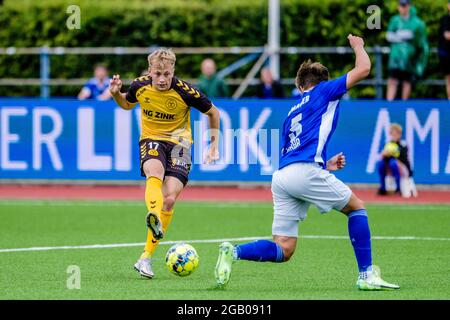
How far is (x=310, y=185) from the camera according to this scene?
948 cm

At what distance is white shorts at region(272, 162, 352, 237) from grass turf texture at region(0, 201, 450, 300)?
0.68m

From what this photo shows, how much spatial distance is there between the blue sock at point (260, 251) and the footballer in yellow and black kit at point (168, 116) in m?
1.68

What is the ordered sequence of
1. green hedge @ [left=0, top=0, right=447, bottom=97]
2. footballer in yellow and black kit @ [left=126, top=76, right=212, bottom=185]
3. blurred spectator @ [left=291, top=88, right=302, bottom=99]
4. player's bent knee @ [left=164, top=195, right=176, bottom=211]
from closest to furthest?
player's bent knee @ [left=164, top=195, right=176, bottom=211], footballer in yellow and black kit @ [left=126, top=76, right=212, bottom=185], blurred spectator @ [left=291, top=88, right=302, bottom=99], green hedge @ [left=0, top=0, right=447, bottom=97]

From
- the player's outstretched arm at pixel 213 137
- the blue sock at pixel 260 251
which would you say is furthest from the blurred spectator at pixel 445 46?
the blue sock at pixel 260 251

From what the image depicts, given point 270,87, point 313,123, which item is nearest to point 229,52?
point 270,87

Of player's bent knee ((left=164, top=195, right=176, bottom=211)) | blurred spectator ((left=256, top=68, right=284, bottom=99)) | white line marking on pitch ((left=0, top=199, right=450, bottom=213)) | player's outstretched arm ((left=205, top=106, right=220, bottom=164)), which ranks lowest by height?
white line marking on pitch ((left=0, top=199, right=450, bottom=213))

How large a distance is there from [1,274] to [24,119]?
9.79 m

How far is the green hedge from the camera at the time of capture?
2298 centimetres

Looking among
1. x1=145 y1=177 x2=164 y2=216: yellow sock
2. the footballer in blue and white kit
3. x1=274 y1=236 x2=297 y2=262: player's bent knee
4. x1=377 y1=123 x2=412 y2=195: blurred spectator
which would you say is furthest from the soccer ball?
x1=377 y1=123 x2=412 y2=195: blurred spectator

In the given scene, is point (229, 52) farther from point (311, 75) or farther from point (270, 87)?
point (311, 75)

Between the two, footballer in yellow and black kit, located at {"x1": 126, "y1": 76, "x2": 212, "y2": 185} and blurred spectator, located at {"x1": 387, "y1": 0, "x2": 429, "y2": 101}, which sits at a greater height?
blurred spectator, located at {"x1": 387, "y1": 0, "x2": 429, "y2": 101}

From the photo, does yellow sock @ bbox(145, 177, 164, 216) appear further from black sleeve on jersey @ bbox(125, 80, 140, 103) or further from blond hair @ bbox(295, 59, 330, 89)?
blond hair @ bbox(295, 59, 330, 89)

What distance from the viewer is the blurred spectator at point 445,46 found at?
2033 centimetres
